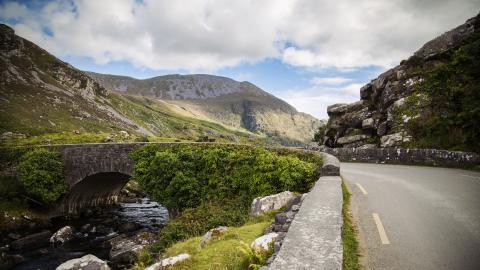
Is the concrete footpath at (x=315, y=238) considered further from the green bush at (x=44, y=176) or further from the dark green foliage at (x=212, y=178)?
the green bush at (x=44, y=176)

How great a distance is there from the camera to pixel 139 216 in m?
32.3

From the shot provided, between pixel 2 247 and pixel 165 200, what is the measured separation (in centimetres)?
1305

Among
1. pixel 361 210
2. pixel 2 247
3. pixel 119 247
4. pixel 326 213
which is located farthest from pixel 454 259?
pixel 2 247

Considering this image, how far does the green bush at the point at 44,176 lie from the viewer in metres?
29.7

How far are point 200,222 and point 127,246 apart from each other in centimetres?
814

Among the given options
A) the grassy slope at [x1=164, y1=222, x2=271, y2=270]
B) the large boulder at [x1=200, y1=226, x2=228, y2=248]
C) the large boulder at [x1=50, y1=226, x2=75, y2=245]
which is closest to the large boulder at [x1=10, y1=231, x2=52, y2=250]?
the large boulder at [x1=50, y1=226, x2=75, y2=245]

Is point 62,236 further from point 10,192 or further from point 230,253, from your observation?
point 230,253

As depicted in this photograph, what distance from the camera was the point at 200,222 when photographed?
16219 millimetres

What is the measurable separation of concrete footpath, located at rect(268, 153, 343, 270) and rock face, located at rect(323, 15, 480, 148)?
26.0 m

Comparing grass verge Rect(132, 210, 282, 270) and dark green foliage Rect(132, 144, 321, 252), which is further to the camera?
dark green foliage Rect(132, 144, 321, 252)

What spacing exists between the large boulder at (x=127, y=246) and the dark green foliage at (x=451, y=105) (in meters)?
25.7

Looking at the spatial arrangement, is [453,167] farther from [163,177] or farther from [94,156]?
[94,156]

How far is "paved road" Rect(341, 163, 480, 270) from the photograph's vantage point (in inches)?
242

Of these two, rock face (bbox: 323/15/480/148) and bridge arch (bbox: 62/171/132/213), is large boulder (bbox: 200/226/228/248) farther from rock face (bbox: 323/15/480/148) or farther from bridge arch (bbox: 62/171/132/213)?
rock face (bbox: 323/15/480/148)
